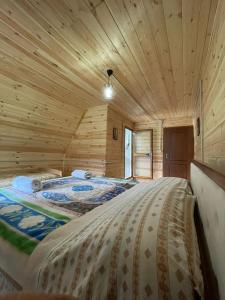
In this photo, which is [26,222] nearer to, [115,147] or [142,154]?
[115,147]

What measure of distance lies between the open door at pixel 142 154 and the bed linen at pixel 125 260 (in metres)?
4.79

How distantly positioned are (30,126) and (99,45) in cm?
210

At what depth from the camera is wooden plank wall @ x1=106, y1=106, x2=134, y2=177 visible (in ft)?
12.7

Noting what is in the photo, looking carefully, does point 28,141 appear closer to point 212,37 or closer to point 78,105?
point 78,105

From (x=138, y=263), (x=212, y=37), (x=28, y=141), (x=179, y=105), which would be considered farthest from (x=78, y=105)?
(x=138, y=263)

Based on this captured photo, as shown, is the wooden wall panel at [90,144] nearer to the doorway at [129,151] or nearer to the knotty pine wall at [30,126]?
the knotty pine wall at [30,126]

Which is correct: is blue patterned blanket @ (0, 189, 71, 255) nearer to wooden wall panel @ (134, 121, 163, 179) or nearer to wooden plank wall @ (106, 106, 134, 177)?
wooden plank wall @ (106, 106, 134, 177)

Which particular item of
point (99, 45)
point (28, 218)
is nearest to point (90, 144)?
point (99, 45)

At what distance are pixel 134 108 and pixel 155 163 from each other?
224cm

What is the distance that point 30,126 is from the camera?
10.1 ft

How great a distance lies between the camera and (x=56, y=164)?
4168mm

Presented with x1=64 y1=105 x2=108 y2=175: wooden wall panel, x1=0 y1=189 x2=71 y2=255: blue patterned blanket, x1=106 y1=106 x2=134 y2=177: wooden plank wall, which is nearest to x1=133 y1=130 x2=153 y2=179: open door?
x1=106 y1=106 x2=134 y2=177: wooden plank wall

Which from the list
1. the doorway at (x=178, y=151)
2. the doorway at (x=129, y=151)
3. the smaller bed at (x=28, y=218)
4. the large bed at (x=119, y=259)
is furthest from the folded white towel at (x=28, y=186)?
the doorway at (x=129, y=151)

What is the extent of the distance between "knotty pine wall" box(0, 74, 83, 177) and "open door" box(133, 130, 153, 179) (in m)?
2.63
